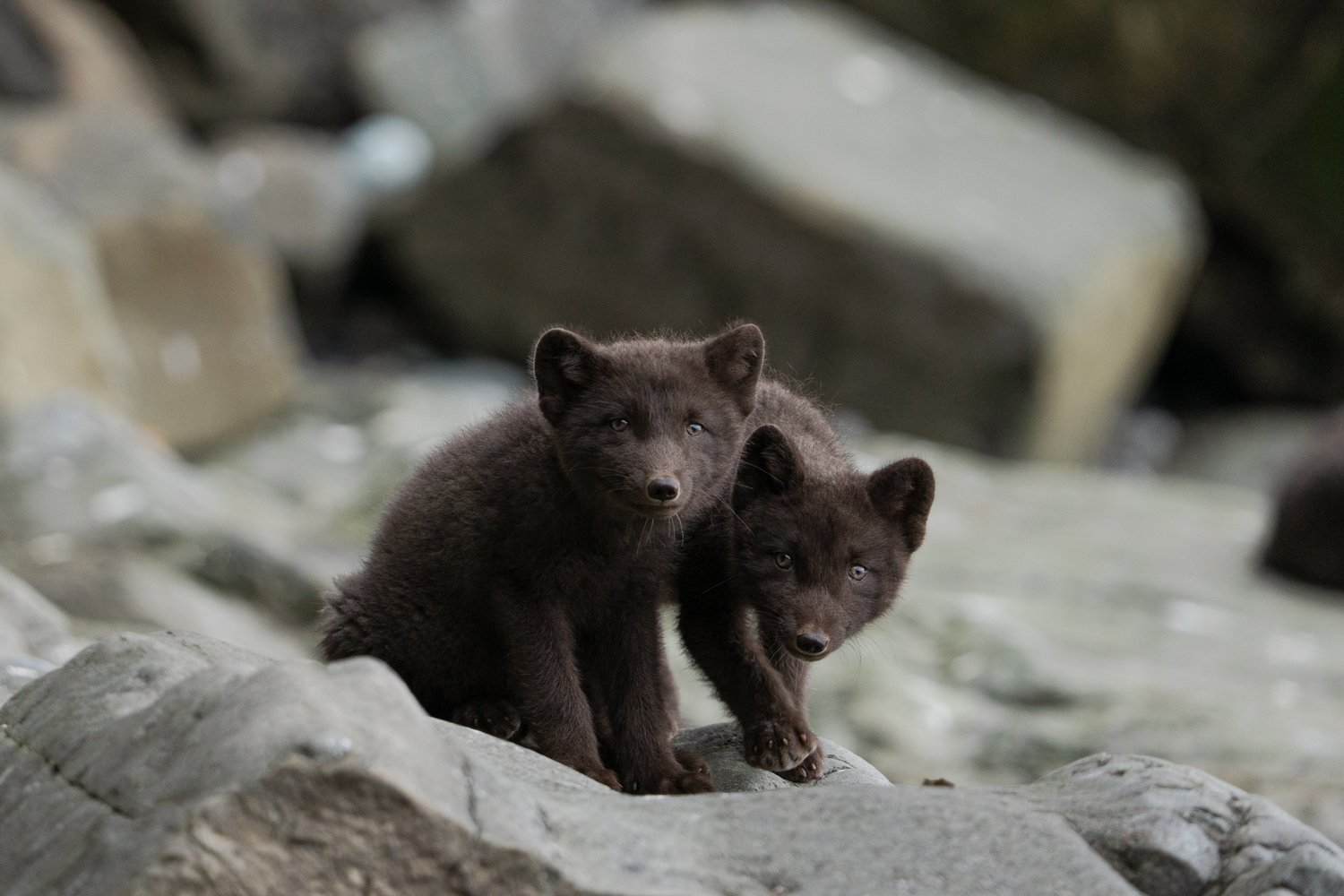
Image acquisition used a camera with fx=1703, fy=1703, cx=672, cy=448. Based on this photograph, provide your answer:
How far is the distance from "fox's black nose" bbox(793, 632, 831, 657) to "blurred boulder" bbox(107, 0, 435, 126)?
1809 cm

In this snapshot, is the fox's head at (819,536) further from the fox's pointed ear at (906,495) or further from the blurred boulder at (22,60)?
the blurred boulder at (22,60)

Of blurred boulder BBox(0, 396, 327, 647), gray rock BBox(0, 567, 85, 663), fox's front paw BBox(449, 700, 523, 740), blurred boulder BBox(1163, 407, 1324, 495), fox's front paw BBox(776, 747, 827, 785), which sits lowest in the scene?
blurred boulder BBox(1163, 407, 1324, 495)

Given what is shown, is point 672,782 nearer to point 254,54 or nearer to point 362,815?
point 362,815

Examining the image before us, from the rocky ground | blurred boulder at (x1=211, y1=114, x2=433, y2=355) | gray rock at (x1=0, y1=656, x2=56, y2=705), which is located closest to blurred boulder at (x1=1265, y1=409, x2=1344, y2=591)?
the rocky ground

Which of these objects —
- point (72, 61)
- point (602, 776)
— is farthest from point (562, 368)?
point (72, 61)

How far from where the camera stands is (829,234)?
52.6 feet

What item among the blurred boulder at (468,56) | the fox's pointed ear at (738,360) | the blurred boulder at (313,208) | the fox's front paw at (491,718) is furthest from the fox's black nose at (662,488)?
the blurred boulder at (468,56)

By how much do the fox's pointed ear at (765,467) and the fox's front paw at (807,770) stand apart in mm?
846

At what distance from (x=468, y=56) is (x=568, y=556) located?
20.7m

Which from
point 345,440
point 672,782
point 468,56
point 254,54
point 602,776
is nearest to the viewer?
point 602,776

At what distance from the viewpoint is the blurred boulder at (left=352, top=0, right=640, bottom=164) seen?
77.9 ft

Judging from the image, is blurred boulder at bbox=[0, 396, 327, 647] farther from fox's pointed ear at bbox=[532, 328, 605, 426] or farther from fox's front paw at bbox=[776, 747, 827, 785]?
fox's front paw at bbox=[776, 747, 827, 785]

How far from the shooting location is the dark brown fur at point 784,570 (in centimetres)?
543

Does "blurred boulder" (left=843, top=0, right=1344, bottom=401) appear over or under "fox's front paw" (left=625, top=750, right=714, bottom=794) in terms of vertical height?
under
